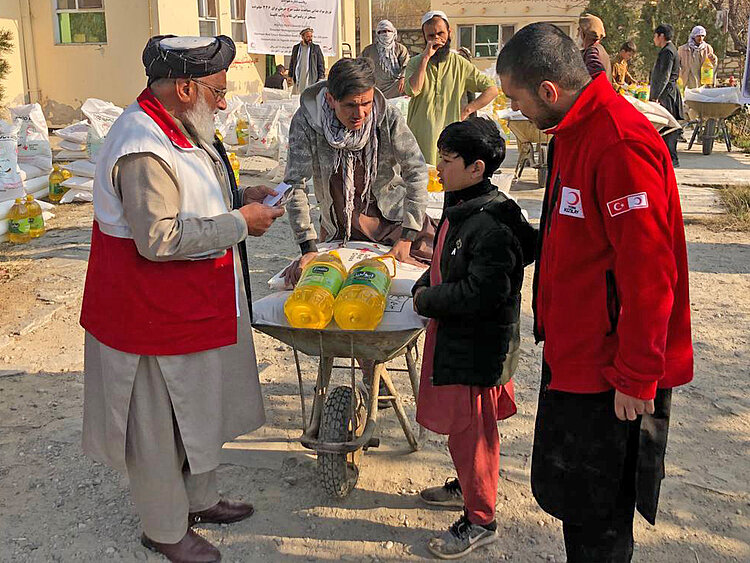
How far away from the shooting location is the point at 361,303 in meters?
2.82

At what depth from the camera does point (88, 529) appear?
302 centimetres

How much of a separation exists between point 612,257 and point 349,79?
5.28 ft

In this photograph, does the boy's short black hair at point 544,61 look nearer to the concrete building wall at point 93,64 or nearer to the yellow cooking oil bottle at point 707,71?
the concrete building wall at point 93,64

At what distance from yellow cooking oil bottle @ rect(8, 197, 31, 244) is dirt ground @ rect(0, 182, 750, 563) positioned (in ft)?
7.40

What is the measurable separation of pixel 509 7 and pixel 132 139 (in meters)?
26.7

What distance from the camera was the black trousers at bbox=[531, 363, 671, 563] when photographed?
2068 mm

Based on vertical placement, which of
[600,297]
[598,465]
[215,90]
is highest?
[215,90]

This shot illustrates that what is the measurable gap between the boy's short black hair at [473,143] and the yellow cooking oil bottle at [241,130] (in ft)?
29.8

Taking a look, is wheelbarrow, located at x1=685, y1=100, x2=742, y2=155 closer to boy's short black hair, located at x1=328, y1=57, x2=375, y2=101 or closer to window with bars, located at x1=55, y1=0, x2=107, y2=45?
window with bars, located at x1=55, y1=0, x2=107, y2=45

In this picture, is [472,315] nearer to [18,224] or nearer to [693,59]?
[18,224]

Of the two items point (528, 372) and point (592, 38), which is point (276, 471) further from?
point (592, 38)

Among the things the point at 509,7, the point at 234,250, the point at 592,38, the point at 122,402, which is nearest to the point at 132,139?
the point at 234,250

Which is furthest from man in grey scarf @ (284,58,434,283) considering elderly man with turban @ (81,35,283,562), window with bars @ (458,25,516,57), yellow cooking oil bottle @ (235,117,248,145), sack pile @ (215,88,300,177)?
window with bars @ (458,25,516,57)

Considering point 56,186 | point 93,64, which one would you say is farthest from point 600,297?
point 93,64
